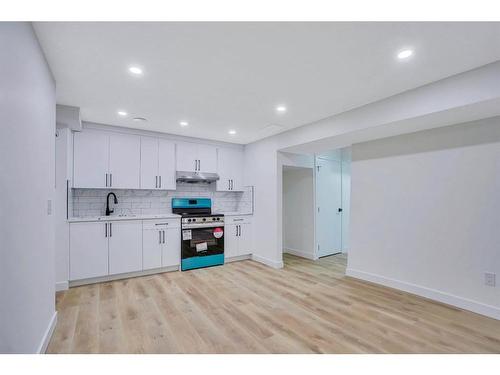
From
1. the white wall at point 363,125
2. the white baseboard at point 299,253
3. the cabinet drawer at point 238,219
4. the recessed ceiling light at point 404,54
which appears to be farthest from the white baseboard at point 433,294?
the recessed ceiling light at point 404,54

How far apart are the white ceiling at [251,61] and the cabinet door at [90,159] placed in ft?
2.62

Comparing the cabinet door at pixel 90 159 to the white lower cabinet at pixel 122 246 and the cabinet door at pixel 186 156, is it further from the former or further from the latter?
the cabinet door at pixel 186 156

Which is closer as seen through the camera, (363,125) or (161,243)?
(363,125)

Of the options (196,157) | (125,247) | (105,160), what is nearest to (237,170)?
(196,157)

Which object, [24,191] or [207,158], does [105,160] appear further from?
[24,191]

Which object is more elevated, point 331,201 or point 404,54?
point 404,54

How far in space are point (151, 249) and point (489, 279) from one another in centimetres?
441

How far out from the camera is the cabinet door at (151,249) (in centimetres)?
398

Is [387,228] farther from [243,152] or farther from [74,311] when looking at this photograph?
[74,311]

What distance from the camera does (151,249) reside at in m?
4.04

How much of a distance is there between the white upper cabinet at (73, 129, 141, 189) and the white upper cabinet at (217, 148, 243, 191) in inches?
61.2

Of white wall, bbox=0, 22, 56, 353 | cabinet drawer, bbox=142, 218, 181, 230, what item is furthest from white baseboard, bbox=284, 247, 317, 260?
white wall, bbox=0, 22, 56, 353

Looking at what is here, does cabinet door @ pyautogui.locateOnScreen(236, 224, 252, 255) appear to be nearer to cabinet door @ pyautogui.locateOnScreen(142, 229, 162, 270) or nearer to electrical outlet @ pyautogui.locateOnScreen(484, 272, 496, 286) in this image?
cabinet door @ pyautogui.locateOnScreen(142, 229, 162, 270)
